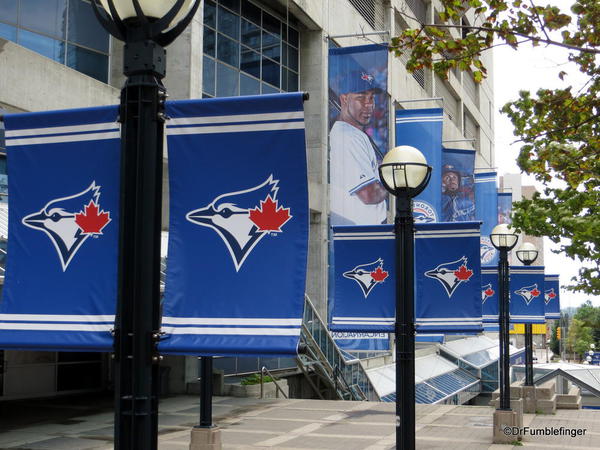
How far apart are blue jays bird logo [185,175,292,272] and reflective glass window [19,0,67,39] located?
710 inches

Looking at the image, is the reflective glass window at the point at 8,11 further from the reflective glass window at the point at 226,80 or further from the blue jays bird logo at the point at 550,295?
the blue jays bird logo at the point at 550,295

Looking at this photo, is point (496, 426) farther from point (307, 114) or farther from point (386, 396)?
point (307, 114)

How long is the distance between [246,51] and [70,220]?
2660 cm

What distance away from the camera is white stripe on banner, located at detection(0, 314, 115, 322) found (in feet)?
15.5

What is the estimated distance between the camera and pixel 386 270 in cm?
1109

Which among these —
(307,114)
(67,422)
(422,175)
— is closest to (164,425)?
(67,422)

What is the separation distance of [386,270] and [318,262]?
22.3m

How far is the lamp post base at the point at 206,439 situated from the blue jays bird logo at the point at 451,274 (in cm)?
427

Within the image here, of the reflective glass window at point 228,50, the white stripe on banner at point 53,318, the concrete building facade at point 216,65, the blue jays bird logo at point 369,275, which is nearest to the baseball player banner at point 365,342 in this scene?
the concrete building facade at point 216,65

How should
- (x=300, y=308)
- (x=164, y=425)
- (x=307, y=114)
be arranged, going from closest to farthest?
(x=300, y=308)
(x=164, y=425)
(x=307, y=114)

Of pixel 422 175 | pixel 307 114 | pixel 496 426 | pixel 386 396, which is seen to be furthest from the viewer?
pixel 307 114

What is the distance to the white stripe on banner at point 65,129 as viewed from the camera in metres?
4.76

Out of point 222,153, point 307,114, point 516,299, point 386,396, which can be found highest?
point 307,114

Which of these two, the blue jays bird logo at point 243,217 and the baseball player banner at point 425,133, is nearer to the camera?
the blue jays bird logo at point 243,217
